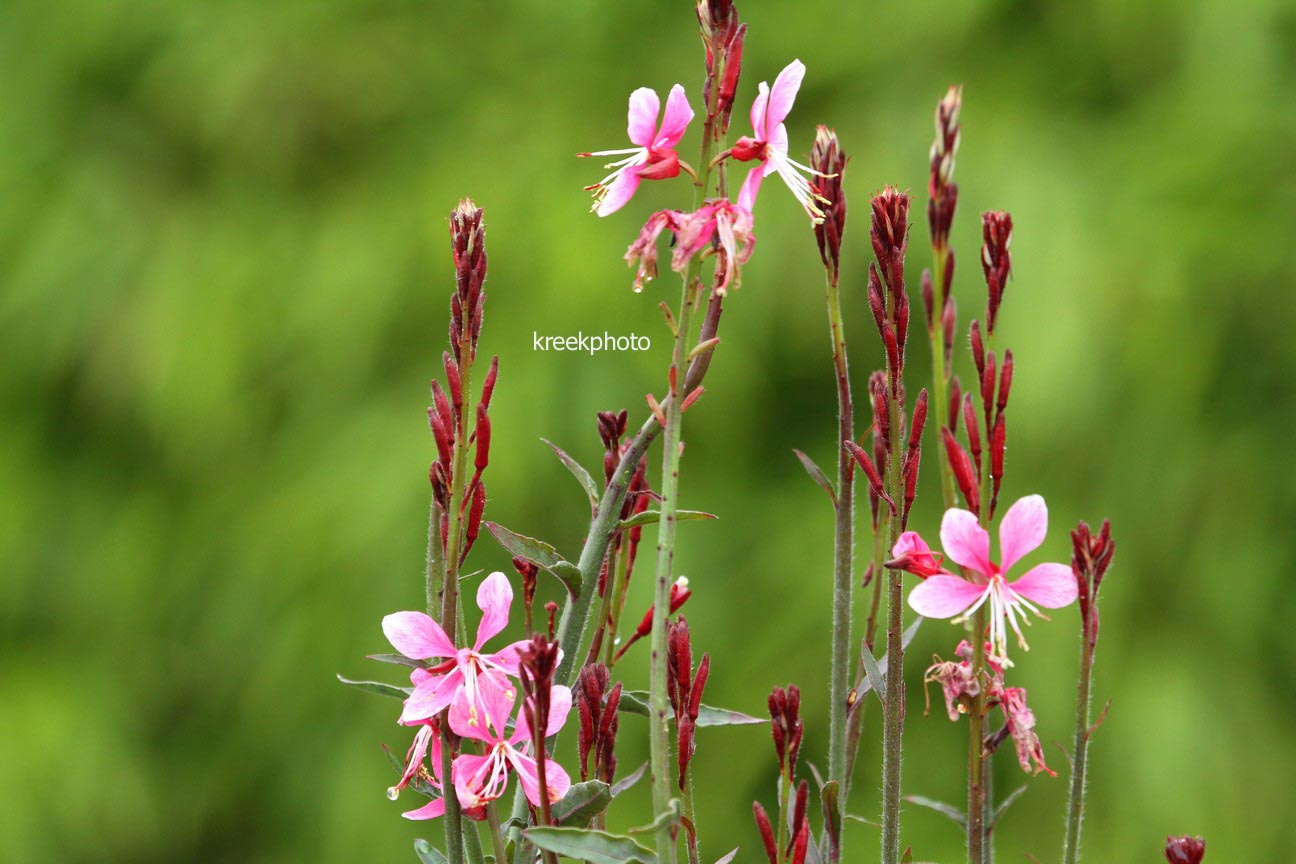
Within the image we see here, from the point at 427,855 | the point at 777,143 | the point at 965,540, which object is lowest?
the point at 427,855

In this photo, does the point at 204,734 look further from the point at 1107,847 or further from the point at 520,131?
the point at 1107,847

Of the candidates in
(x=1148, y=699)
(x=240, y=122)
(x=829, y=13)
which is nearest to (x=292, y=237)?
(x=240, y=122)

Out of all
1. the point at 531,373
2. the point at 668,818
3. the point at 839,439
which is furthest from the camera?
the point at 531,373

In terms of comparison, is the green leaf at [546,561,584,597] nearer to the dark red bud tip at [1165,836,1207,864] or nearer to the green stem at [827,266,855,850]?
the green stem at [827,266,855,850]

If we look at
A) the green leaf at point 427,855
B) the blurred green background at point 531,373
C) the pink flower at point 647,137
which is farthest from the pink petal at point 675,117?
the blurred green background at point 531,373

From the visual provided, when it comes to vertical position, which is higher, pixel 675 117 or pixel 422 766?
pixel 675 117

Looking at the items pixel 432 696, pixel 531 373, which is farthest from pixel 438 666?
pixel 531 373

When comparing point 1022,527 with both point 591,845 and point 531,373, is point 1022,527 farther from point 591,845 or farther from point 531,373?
point 531,373
